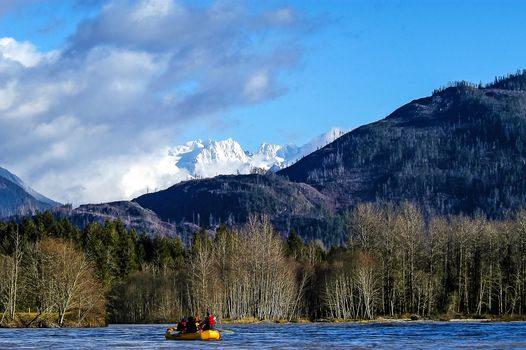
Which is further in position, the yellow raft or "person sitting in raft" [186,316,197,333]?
"person sitting in raft" [186,316,197,333]

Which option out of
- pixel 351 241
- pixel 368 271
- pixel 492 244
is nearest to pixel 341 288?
pixel 368 271

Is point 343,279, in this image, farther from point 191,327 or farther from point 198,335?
point 198,335

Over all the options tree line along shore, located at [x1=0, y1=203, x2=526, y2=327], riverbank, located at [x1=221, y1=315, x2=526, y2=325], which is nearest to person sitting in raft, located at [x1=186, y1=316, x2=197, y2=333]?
tree line along shore, located at [x1=0, y1=203, x2=526, y2=327]

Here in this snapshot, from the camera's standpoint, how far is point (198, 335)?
8819 centimetres

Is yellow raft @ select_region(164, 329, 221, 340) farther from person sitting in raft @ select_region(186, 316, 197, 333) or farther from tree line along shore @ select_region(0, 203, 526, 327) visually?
tree line along shore @ select_region(0, 203, 526, 327)

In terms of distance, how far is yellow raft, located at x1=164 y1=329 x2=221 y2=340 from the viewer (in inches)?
3420

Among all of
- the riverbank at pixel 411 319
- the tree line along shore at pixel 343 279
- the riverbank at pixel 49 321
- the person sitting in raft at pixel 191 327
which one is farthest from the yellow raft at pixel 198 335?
the riverbank at pixel 411 319

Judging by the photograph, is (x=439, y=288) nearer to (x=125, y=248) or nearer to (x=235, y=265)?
(x=235, y=265)

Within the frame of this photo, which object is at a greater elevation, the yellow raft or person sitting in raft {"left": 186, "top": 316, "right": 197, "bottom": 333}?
person sitting in raft {"left": 186, "top": 316, "right": 197, "bottom": 333}

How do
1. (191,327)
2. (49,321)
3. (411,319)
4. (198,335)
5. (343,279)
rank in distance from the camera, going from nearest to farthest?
(198,335) → (191,327) → (49,321) → (411,319) → (343,279)

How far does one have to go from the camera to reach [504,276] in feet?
505

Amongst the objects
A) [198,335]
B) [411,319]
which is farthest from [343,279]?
[198,335]

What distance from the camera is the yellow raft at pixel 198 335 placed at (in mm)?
86875

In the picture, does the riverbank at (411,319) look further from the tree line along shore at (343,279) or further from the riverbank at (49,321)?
the riverbank at (49,321)
